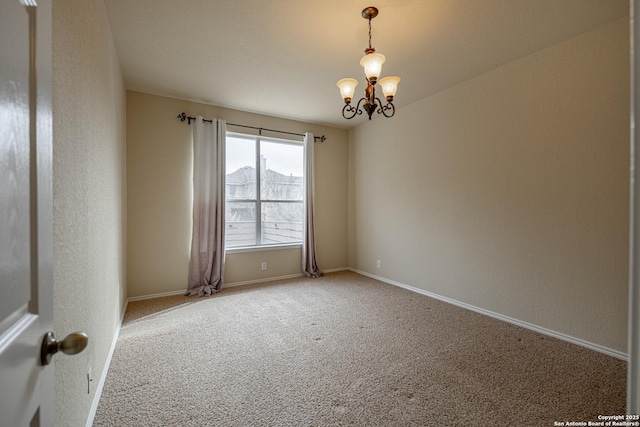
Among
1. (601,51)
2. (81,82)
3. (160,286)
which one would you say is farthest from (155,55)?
(601,51)

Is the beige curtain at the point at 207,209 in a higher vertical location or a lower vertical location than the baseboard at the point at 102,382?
higher

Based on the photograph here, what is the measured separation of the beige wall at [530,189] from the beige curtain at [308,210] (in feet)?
4.77

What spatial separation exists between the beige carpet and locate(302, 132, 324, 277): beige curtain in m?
1.55

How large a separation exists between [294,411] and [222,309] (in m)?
1.94

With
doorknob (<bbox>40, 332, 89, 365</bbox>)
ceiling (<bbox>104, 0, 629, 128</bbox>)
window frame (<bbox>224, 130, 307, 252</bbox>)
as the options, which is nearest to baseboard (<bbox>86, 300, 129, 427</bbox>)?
doorknob (<bbox>40, 332, 89, 365</bbox>)

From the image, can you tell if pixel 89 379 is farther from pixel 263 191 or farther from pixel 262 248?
pixel 263 191

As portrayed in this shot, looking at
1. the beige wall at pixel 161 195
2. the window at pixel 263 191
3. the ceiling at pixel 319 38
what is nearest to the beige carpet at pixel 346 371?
the beige wall at pixel 161 195

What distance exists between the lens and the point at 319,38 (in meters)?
2.54

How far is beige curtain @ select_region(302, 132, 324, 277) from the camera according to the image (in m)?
4.84

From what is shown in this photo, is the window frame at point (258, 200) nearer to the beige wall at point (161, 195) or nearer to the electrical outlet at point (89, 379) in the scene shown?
the beige wall at point (161, 195)

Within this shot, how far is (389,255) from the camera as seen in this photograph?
4.50m

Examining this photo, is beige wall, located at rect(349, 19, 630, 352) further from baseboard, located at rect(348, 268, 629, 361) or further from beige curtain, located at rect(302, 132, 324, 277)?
beige curtain, located at rect(302, 132, 324, 277)

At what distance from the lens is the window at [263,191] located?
4422mm

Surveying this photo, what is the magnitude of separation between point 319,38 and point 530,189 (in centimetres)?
252
